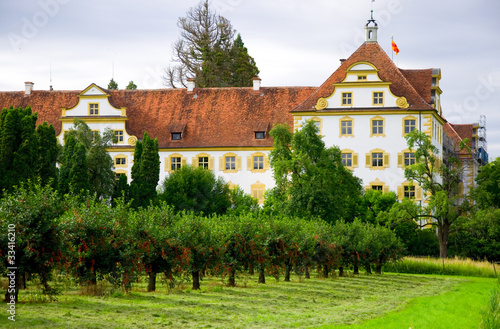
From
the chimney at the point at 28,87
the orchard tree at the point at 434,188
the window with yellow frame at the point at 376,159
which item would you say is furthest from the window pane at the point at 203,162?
the chimney at the point at 28,87

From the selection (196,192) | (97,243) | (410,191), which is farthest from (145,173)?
(97,243)

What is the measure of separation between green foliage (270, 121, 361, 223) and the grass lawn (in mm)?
17598

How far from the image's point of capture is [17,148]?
41.6m

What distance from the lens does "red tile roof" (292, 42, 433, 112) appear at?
61.7 metres

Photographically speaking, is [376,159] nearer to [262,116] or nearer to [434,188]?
[434,188]

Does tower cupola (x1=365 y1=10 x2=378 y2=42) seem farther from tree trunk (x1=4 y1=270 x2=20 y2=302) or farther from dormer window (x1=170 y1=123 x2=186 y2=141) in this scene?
tree trunk (x1=4 y1=270 x2=20 y2=302)

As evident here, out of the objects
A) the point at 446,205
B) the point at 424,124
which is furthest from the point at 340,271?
the point at 424,124

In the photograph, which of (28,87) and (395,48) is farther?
(28,87)

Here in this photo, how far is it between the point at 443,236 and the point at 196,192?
16408 millimetres

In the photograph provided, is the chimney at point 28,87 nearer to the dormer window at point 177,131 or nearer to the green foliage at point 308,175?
the dormer window at point 177,131

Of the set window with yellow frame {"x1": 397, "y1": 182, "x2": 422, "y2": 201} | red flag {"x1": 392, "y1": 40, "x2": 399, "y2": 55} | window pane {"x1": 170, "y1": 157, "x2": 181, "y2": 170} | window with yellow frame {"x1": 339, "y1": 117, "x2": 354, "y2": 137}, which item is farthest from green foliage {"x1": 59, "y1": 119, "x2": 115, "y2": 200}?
red flag {"x1": 392, "y1": 40, "x2": 399, "y2": 55}

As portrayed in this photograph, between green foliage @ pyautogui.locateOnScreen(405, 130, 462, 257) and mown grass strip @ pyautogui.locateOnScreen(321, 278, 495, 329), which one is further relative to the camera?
green foliage @ pyautogui.locateOnScreen(405, 130, 462, 257)

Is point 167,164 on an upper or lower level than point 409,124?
lower

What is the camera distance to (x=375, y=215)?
189 feet
